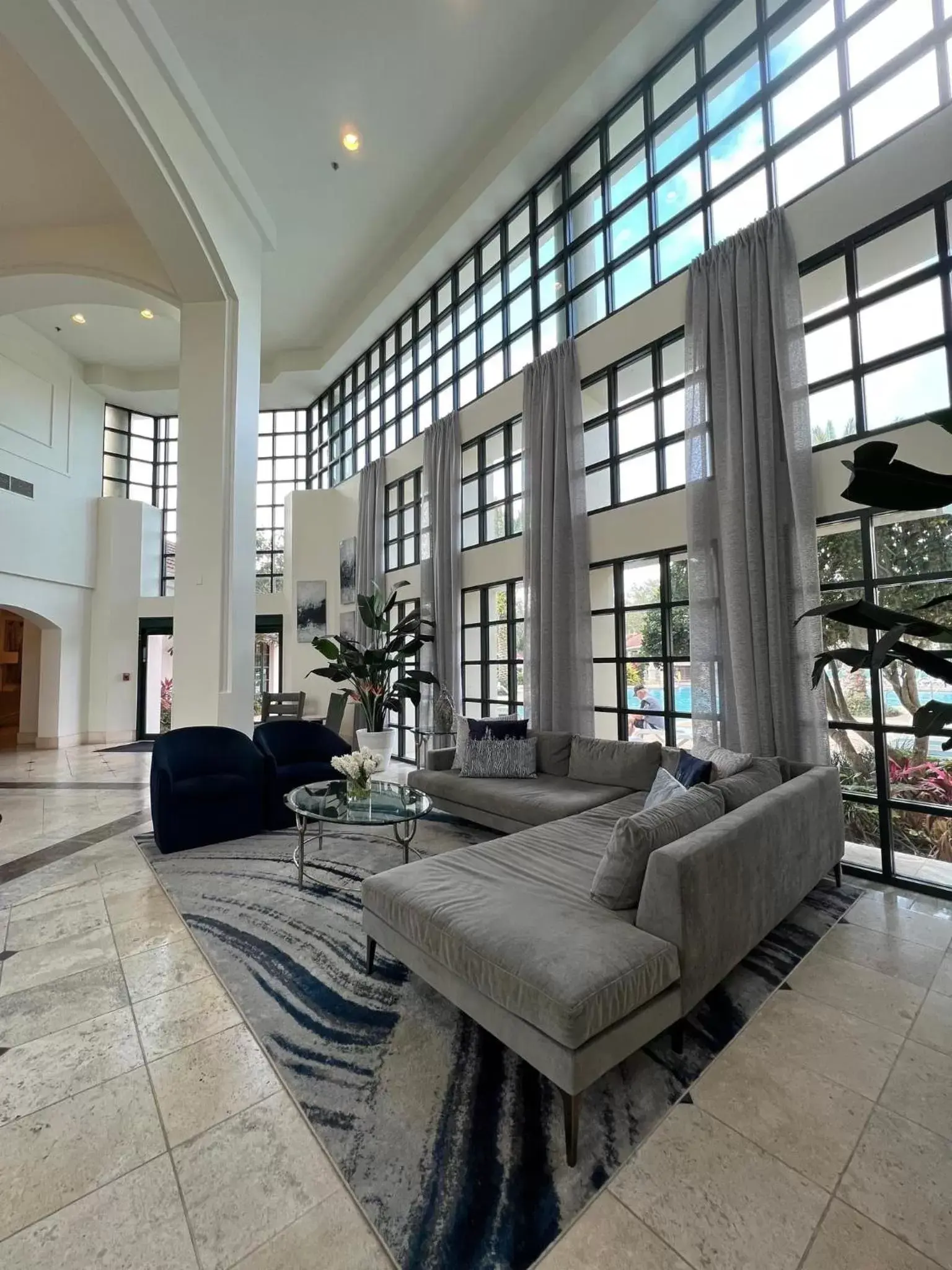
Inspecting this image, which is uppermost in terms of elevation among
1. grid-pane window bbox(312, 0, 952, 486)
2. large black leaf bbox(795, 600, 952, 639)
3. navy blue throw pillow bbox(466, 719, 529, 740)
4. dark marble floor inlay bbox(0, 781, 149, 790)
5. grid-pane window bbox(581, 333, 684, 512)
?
grid-pane window bbox(312, 0, 952, 486)

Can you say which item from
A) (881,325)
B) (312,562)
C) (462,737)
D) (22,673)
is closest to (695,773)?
(462,737)

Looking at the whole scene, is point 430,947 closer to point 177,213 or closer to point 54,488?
point 177,213

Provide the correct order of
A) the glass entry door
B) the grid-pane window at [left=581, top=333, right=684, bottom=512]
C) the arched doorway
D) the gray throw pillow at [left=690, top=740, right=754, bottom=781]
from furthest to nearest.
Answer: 1. the glass entry door
2. the arched doorway
3. the grid-pane window at [left=581, top=333, right=684, bottom=512]
4. the gray throw pillow at [left=690, top=740, right=754, bottom=781]

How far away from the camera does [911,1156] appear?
1606mm

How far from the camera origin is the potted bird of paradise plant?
24.6ft

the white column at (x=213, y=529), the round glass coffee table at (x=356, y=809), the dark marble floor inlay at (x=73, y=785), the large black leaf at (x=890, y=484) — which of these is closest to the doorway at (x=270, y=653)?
the dark marble floor inlay at (x=73, y=785)

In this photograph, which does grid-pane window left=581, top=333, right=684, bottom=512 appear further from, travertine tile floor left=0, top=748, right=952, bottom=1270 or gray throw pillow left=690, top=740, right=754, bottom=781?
travertine tile floor left=0, top=748, right=952, bottom=1270

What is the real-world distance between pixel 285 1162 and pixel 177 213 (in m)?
7.13

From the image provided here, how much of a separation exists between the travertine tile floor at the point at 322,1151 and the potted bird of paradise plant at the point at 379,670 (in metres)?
4.94

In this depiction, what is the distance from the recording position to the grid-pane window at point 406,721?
8.49 metres

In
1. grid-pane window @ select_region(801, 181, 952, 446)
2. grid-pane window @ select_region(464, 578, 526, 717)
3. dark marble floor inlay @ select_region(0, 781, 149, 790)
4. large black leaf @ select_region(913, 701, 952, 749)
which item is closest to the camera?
large black leaf @ select_region(913, 701, 952, 749)

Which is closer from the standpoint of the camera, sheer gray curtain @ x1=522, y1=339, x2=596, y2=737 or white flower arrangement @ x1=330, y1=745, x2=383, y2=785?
white flower arrangement @ x1=330, y1=745, x2=383, y2=785

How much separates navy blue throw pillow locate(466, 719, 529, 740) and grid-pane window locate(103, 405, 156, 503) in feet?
32.3

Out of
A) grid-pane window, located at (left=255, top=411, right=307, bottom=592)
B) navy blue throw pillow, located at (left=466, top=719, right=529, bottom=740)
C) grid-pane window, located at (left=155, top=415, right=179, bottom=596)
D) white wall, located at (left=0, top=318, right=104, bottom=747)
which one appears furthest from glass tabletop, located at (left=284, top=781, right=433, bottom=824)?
grid-pane window, located at (left=155, top=415, right=179, bottom=596)
